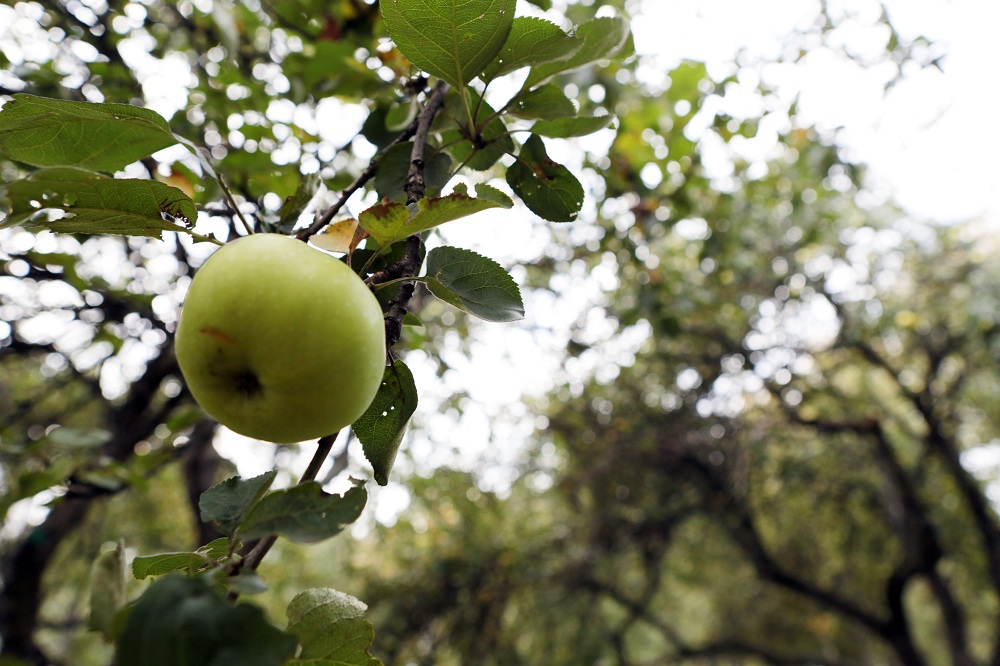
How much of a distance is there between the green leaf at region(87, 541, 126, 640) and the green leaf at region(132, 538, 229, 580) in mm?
187

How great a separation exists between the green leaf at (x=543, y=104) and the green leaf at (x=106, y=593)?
84cm

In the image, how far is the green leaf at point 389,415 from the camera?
83cm

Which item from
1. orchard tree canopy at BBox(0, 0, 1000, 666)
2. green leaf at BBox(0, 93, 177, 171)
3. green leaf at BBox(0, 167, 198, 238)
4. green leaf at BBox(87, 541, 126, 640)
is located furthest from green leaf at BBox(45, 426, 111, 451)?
green leaf at BBox(87, 541, 126, 640)

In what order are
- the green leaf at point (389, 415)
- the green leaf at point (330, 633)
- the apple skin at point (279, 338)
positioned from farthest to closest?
the green leaf at point (389, 415)
the green leaf at point (330, 633)
the apple skin at point (279, 338)

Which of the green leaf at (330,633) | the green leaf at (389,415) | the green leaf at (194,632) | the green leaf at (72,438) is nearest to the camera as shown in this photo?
the green leaf at (194,632)

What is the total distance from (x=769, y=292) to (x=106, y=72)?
4016 millimetres

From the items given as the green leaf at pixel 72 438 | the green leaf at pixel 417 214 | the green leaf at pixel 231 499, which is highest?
the green leaf at pixel 417 214

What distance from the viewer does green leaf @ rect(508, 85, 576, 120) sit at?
1.03 m

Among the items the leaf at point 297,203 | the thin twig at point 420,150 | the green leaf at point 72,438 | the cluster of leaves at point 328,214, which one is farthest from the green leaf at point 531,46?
the green leaf at point 72,438

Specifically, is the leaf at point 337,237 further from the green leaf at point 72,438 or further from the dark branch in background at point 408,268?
the green leaf at point 72,438

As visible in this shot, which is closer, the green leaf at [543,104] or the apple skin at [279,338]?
the apple skin at [279,338]

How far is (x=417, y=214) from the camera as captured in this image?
0.69 meters

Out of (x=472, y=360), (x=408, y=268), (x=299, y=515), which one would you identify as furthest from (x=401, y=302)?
(x=472, y=360)

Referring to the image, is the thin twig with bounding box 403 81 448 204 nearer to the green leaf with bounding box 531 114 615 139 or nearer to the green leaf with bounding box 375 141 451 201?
the green leaf with bounding box 375 141 451 201
